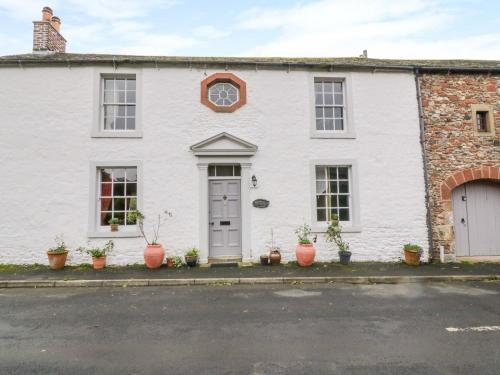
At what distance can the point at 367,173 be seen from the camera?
1061 cm

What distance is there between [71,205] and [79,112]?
285 centimetres

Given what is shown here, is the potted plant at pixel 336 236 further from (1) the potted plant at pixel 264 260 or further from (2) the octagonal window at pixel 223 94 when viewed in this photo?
(2) the octagonal window at pixel 223 94

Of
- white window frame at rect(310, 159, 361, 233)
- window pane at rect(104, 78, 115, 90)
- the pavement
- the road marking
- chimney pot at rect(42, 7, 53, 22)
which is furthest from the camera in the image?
chimney pot at rect(42, 7, 53, 22)

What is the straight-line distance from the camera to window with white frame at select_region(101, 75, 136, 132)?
10.5 meters

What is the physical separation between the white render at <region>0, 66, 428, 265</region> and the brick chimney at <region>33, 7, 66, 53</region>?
A: 65.6 inches

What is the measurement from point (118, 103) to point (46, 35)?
389cm


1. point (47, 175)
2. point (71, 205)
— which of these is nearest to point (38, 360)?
point (71, 205)

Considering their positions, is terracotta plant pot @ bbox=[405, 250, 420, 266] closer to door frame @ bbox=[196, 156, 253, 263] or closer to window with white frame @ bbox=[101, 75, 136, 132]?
door frame @ bbox=[196, 156, 253, 263]

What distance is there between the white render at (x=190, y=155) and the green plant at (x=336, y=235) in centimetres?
28

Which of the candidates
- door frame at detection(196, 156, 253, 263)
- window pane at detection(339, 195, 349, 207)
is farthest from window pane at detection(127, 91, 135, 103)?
window pane at detection(339, 195, 349, 207)

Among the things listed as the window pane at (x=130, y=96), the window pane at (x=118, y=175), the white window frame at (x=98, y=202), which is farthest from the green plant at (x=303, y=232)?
the window pane at (x=130, y=96)

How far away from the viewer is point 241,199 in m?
10.3

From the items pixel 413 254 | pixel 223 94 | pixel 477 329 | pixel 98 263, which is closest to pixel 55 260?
pixel 98 263

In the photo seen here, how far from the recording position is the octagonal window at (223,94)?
10648 millimetres
